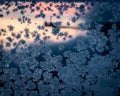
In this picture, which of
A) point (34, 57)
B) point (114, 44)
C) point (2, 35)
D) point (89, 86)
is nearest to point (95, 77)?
point (89, 86)

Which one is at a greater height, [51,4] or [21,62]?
[51,4]

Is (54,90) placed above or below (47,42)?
below

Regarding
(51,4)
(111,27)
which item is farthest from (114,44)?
(51,4)

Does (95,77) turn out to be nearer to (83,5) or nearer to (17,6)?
(83,5)

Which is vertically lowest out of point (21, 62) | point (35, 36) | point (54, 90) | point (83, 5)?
point (54, 90)

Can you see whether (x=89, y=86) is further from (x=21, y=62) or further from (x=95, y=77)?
(x=21, y=62)
